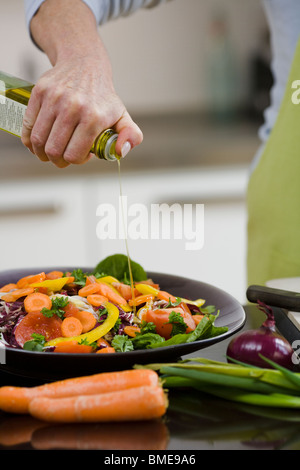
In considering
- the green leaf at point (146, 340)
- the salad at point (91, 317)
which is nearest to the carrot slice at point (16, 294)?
the salad at point (91, 317)

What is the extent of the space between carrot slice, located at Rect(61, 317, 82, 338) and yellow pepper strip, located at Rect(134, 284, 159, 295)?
195 mm

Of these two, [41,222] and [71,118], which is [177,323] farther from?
[41,222]

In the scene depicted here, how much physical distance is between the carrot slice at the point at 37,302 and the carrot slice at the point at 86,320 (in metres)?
0.05

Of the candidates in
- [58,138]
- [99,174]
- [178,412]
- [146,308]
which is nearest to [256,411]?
[178,412]

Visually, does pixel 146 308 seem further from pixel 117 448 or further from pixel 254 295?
pixel 117 448

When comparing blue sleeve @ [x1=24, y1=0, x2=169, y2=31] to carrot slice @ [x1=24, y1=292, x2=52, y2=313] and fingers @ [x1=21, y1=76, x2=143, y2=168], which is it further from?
carrot slice @ [x1=24, y1=292, x2=52, y2=313]

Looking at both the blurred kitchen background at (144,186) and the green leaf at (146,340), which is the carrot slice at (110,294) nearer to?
the green leaf at (146,340)

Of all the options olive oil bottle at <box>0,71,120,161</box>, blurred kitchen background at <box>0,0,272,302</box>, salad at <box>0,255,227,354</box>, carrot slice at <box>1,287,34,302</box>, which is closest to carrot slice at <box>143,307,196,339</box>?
salad at <box>0,255,227,354</box>

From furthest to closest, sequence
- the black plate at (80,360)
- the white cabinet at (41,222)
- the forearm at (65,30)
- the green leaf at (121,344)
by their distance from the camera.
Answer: the white cabinet at (41,222) < the forearm at (65,30) < the green leaf at (121,344) < the black plate at (80,360)

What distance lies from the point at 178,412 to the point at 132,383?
0.24 feet

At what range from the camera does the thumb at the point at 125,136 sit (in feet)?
3.44

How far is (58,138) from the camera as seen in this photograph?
1.08 metres

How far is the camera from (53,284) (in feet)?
3.54

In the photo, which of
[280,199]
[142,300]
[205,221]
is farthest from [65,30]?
[205,221]
